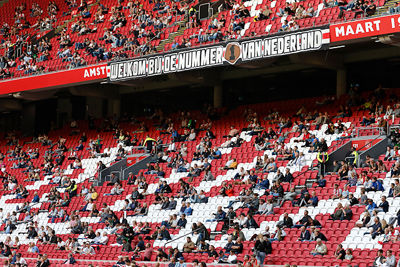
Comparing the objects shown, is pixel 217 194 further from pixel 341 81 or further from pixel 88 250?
pixel 341 81

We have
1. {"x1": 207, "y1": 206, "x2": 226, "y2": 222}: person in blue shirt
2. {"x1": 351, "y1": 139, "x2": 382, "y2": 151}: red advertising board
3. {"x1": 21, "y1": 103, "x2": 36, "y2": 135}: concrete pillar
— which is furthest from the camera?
{"x1": 21, "y1": 103, "x2": 36, "y2": 135}: concrete pillar

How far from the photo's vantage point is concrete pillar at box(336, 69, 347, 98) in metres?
28.2

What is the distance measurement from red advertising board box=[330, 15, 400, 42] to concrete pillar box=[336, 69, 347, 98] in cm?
399

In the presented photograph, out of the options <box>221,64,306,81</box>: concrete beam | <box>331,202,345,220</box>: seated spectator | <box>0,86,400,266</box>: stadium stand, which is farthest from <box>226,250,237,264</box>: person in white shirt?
<box>221,64,306,81</box>: concrete beam

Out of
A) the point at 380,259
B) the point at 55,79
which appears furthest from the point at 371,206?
the point at 55,79

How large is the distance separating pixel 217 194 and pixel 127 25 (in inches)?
493

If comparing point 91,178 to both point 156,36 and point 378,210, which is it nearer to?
point 156,36

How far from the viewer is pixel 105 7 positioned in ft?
122

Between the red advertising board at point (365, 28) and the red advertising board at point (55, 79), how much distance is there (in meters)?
10.2

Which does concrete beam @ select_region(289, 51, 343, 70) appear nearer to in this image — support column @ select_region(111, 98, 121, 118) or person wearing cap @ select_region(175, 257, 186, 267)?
person wearing cap @ select_region(175, 257, 186, 267)

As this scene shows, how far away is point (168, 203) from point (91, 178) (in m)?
6.09

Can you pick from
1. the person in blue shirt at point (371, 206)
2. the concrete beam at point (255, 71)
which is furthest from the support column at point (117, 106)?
the person in blue shirt at point (371, 206)

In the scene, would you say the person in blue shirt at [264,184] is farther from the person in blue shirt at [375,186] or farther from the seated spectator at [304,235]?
the person in blue shirt at [375,186]

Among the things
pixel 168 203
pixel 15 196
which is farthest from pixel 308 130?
pixel 15 196
